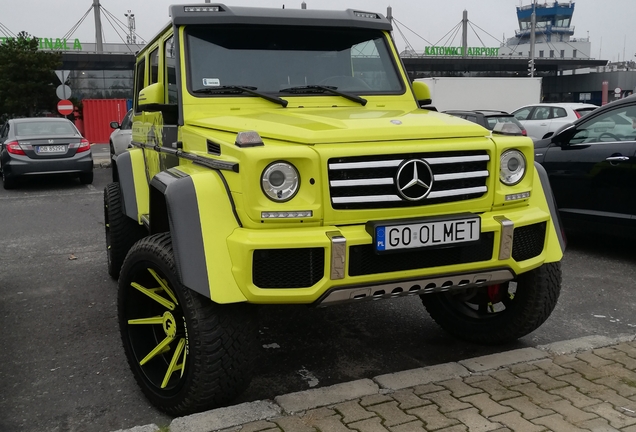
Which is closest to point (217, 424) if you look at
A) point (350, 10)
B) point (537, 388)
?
point (537, 388)

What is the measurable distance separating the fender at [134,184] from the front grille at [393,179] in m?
2.18

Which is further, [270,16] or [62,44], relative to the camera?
[62,44]

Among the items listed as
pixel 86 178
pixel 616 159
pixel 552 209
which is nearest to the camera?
pixel 552 209

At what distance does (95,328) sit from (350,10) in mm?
2940

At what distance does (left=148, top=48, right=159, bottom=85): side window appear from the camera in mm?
4798

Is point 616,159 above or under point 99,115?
under

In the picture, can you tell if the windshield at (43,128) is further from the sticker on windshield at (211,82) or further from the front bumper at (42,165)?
the sticker on windshield at (211,82)

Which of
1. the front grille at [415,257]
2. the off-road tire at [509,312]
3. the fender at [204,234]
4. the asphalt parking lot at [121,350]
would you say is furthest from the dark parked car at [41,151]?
the front grille at [415,257]

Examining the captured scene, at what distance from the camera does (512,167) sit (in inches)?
142

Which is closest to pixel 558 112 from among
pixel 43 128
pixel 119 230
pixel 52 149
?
pixel 52 149

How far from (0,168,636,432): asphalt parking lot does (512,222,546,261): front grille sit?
3.06 feet

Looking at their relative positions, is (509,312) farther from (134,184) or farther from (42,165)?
(42,165)

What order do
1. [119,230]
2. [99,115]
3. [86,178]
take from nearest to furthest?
1. [119,230]
2. [86,178]
3. [99,115]

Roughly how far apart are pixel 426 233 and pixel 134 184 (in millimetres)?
2628
